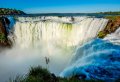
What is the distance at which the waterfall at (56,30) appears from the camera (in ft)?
108

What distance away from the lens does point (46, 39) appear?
3803 centimetres

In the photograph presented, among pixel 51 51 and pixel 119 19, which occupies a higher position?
pixel 119 19

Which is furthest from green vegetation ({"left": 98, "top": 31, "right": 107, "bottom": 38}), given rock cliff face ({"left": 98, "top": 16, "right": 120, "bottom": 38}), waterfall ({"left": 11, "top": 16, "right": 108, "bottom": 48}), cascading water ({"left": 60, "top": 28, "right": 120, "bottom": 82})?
waterfall ({"left": 11, "top": 16, "right": 108, "bottom": 48})

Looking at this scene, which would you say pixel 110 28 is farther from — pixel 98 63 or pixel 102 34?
pixel 98 63

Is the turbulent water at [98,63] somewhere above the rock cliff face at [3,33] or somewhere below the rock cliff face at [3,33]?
Result: above

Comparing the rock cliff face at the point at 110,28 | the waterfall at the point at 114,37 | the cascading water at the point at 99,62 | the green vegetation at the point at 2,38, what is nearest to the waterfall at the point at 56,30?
the rock cliff face at the point at 110,28

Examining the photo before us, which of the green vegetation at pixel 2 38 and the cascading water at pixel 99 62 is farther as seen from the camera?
the green vegetation at pixel 2 38

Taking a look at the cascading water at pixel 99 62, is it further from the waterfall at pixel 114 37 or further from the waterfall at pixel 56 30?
the waterfall at pixel 56 30

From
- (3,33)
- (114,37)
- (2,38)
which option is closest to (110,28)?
(114,37)

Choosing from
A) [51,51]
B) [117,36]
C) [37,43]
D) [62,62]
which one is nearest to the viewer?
[117,36]

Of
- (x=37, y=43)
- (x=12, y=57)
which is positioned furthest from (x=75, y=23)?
(x=12, y=57)

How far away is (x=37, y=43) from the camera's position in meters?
38.6

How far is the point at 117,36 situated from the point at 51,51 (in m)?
9.99

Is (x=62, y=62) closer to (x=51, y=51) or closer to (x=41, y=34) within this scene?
(x=51, y=51)
